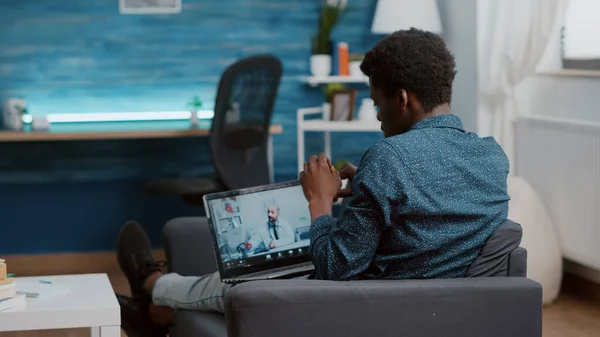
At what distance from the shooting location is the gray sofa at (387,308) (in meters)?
1.85

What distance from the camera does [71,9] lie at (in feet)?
16.6

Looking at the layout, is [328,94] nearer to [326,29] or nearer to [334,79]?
[334,79]

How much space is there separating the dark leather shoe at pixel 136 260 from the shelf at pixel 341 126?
76.4 inches

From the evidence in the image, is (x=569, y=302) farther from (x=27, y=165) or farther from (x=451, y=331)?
(x=27, y=165)

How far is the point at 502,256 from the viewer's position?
2.07m

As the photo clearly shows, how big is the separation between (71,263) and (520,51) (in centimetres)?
257

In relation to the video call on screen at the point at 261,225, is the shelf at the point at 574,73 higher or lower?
higher

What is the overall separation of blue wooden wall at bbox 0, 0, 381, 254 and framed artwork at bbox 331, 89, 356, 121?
0.31m

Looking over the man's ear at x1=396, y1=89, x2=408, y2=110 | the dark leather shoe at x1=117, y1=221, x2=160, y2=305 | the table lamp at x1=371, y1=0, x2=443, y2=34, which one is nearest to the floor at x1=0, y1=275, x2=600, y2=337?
the dark leather shoe at x1=117, y1=221, x2=160, y2=305

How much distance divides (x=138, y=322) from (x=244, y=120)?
166 cm

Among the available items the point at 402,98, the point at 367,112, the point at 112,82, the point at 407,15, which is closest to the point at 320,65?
the point at 367,112

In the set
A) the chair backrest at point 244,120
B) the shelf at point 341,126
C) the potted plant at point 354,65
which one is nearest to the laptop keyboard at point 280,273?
the chair backrest at point 244,120

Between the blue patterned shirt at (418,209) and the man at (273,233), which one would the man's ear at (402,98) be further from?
the man at (273,233)

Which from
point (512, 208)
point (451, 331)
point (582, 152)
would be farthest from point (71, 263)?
point (451, 331)
